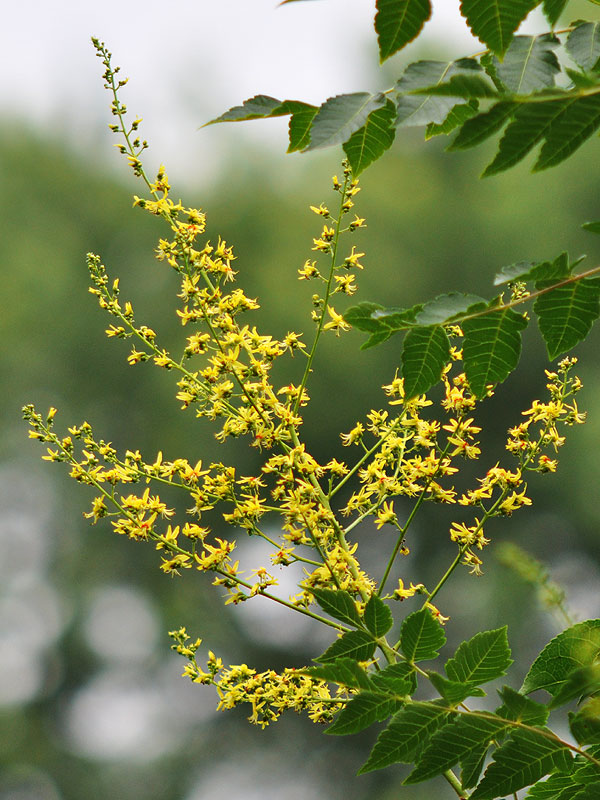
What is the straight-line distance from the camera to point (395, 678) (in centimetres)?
158

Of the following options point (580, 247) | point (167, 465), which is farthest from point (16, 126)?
point (167, 465)

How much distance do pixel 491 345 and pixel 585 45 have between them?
1.65ft

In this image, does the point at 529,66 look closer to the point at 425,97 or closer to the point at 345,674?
the point at 425,97

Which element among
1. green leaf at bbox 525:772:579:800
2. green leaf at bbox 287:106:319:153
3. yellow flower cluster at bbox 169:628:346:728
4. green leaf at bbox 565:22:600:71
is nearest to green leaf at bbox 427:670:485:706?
green leaf at bbox 525:772:579:800

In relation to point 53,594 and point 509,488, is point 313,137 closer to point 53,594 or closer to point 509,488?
point 509,488

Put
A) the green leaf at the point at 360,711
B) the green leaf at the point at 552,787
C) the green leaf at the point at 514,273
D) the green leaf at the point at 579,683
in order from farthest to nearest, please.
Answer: the green leaf at the point at 552,787 → the green leaf at the point at 360,711 → the green leaf at the point at 514,273 → the green leaf at the point at 579,683

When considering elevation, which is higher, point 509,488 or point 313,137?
point 313,137

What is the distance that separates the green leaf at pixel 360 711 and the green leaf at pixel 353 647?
8 cm

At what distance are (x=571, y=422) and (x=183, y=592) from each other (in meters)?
14.6

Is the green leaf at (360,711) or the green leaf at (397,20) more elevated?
the green leaf at (397,20)

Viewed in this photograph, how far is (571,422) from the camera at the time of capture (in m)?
2.05

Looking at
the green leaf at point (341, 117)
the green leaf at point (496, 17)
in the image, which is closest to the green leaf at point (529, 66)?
the green leaf at point (496, 17)

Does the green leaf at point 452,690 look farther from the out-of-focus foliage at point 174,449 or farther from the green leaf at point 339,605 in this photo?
the out-of-focus foliage at point 174,449

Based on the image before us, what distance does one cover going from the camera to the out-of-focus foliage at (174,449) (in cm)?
1494
